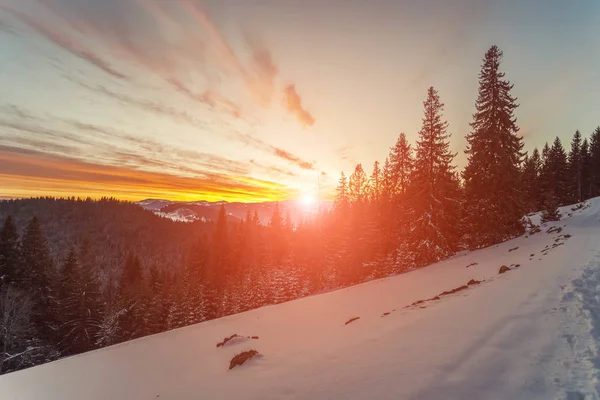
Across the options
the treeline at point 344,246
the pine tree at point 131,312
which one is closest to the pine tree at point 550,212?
the treeline at point 344,246

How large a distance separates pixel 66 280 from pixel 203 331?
37033mm

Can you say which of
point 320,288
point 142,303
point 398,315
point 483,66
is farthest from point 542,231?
point 142,303

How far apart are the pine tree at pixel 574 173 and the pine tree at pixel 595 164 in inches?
66.0

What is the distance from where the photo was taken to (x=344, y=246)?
47.0 meters

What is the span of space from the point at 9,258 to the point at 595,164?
309 feet

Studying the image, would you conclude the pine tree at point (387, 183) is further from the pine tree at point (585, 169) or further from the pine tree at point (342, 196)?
the pine tree at point (585, 169)

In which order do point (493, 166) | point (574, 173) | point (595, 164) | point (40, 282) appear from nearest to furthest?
point (493, 166) < point (40, 282) < point (595, 164) < point (574, 173)

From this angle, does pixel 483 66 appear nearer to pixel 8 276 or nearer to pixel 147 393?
pixel 147 393

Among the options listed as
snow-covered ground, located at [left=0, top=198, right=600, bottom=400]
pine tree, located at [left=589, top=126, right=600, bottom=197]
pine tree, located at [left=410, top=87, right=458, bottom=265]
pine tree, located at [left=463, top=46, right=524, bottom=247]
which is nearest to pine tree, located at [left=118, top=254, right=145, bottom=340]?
snow-covered ground, located at [left=0, top=198, right=600, bottom=400]


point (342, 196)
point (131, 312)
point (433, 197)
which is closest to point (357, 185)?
point (342, 196)

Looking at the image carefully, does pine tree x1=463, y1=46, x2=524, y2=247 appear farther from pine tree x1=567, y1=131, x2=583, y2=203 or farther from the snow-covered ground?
pine tree x1=567, y1=131, x2=583, y2=203

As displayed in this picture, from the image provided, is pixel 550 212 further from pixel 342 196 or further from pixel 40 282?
pixel 40 282

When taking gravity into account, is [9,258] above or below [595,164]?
below

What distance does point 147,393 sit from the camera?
855cm
